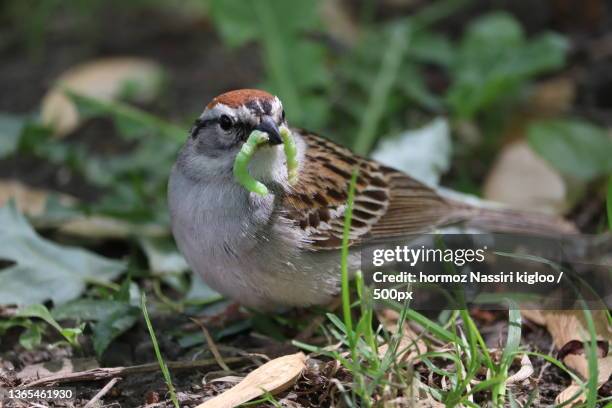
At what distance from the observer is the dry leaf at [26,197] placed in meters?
4.47

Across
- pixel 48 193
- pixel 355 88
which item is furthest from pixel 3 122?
pixel 355 88

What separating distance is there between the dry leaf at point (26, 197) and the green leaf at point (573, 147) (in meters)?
2.53

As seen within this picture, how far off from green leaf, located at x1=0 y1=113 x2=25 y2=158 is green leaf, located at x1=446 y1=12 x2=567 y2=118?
2379mm

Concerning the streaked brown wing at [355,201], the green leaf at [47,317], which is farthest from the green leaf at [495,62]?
the green leaf at [47,317]

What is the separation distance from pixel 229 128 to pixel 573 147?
214 centimetres

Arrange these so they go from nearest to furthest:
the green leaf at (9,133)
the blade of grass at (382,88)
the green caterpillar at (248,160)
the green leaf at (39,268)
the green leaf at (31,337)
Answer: the green caterpillar at (248,160) < the green leaf at (31,337) < the green leaf at (39,268) < the green leaf at (9,133) < the blade of grass at (382,88)

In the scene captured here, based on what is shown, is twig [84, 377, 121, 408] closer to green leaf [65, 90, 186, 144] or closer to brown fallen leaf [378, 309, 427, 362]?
brown fallen leaf [378, 309, 427, 362]

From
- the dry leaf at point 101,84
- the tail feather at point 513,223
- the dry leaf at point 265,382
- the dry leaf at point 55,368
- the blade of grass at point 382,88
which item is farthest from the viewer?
the dry leaf at point 101,84

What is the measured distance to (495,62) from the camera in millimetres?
4934

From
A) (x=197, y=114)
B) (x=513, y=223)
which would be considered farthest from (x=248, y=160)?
(x=197, y=114)

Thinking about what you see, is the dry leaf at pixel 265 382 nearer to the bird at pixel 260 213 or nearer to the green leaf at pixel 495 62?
the bird at pixel 260 213

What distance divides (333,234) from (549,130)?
1756mm

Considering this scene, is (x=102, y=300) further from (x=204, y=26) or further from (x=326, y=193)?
(x=204, y=26)

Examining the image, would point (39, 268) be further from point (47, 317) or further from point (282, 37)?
point (282, 37)
